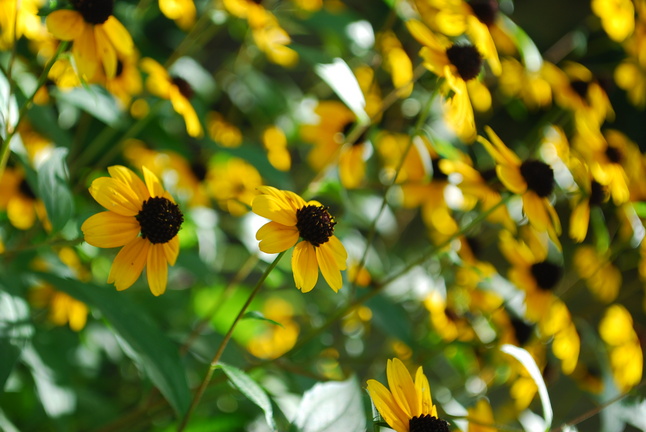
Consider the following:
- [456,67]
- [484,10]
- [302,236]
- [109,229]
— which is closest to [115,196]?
[109,229]

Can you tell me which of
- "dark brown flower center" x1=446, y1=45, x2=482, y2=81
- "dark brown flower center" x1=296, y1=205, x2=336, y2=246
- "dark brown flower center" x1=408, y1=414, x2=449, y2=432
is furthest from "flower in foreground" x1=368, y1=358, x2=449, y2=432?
"dark brown flower center" x1=446, y1=45, x2=482, y2=81

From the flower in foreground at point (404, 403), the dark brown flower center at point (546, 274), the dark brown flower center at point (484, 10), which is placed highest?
the dark brown flower center at point (484, 10)

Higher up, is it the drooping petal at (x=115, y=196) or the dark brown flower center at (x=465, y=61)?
the dark brown flower center at (x=465, y=61)

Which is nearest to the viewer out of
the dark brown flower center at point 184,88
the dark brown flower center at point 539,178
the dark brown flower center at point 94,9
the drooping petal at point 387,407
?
the drooping petal at point 387,407

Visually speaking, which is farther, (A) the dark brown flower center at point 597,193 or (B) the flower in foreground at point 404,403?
(A) the dark brown flower center at point 597,193

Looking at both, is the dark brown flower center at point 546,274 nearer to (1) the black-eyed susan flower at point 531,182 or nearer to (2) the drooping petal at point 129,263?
(1) the black-eyed susan flower at point 531,182

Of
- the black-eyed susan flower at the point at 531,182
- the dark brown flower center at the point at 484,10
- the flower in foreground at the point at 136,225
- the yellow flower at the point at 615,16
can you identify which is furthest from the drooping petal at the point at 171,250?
the yellow flower at the point at 615,16

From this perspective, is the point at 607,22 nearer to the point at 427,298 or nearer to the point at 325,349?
the point at 427,298

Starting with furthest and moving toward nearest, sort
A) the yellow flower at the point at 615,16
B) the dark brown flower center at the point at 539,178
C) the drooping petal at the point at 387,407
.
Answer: the yellow flower at the point at 615,16 → the dark brown flower center at the point at 539,178 → the drooping petal at the point at 387,407
